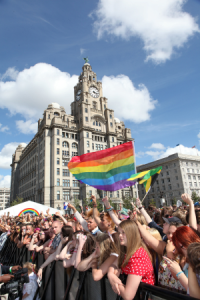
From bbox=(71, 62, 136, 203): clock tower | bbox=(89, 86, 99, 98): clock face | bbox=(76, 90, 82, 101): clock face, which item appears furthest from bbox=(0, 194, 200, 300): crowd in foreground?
bbox=(76, 90, 82, 101): clock face

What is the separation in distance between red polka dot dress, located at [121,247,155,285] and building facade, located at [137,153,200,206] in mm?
68599

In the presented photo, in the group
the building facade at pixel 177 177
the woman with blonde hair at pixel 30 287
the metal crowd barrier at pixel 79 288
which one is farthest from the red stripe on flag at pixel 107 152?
the building facade at pixel 177 177

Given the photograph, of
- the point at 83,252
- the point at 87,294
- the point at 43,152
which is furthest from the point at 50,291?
the point at 43,152

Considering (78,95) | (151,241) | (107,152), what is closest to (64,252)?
(151,241)

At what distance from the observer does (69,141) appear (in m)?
61.4

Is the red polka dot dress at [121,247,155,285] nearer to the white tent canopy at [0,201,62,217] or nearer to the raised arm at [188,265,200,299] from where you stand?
the raised arm at [188,265,200,299]

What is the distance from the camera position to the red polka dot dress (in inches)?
112

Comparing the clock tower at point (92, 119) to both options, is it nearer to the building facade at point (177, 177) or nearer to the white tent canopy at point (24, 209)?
the building facade at point (177, 177)

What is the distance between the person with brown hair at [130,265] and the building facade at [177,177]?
68591 millimetres

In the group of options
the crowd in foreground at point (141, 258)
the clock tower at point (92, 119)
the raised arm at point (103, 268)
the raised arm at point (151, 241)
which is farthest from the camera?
the clock tower at point (92, 119)

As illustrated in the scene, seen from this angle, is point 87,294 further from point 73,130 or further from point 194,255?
point 73,130

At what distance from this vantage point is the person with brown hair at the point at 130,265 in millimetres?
2779

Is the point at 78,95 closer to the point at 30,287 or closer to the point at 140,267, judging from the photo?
the point at 30,287

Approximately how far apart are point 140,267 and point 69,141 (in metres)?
59.6
